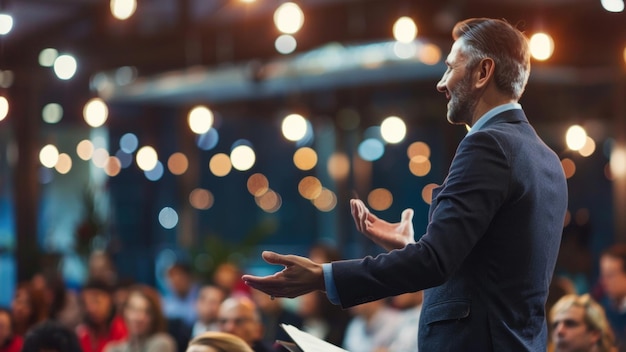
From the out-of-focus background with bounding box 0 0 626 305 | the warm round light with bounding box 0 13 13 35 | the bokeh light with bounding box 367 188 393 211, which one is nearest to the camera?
the warm round light with bounding box 0 13 13 35

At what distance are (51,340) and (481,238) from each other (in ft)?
9.34

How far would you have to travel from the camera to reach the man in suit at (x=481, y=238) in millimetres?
1665

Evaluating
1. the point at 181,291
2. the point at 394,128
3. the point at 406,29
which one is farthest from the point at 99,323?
the point at 394,128

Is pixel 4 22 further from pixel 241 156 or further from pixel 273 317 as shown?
pixel 241 156

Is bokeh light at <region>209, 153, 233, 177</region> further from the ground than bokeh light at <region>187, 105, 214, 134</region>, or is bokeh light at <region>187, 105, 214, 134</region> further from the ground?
bokeh light at <region>187, 105, 214, 134</region>

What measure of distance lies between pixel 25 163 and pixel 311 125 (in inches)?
185

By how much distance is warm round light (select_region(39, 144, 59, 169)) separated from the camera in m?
13.5

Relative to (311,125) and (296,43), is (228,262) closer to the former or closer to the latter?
(296,43)

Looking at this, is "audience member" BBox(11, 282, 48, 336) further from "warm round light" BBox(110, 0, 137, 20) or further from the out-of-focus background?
"warm round light" BBox(110, 0, 137, 20)

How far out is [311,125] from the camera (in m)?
14.6

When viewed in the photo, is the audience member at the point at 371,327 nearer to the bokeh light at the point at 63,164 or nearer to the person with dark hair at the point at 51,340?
the person with dark hair at the point at 51,340

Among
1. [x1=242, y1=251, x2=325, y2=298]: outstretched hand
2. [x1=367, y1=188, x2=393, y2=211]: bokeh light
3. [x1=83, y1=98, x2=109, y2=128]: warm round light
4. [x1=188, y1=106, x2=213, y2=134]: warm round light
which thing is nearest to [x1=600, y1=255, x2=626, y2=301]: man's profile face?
[x1=188, y1=106, x2=213, y2=134]: warm round light

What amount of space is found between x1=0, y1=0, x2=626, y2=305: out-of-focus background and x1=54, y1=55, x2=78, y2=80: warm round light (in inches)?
1.3

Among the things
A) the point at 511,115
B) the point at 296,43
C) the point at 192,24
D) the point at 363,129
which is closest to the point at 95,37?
the point at 192,24
